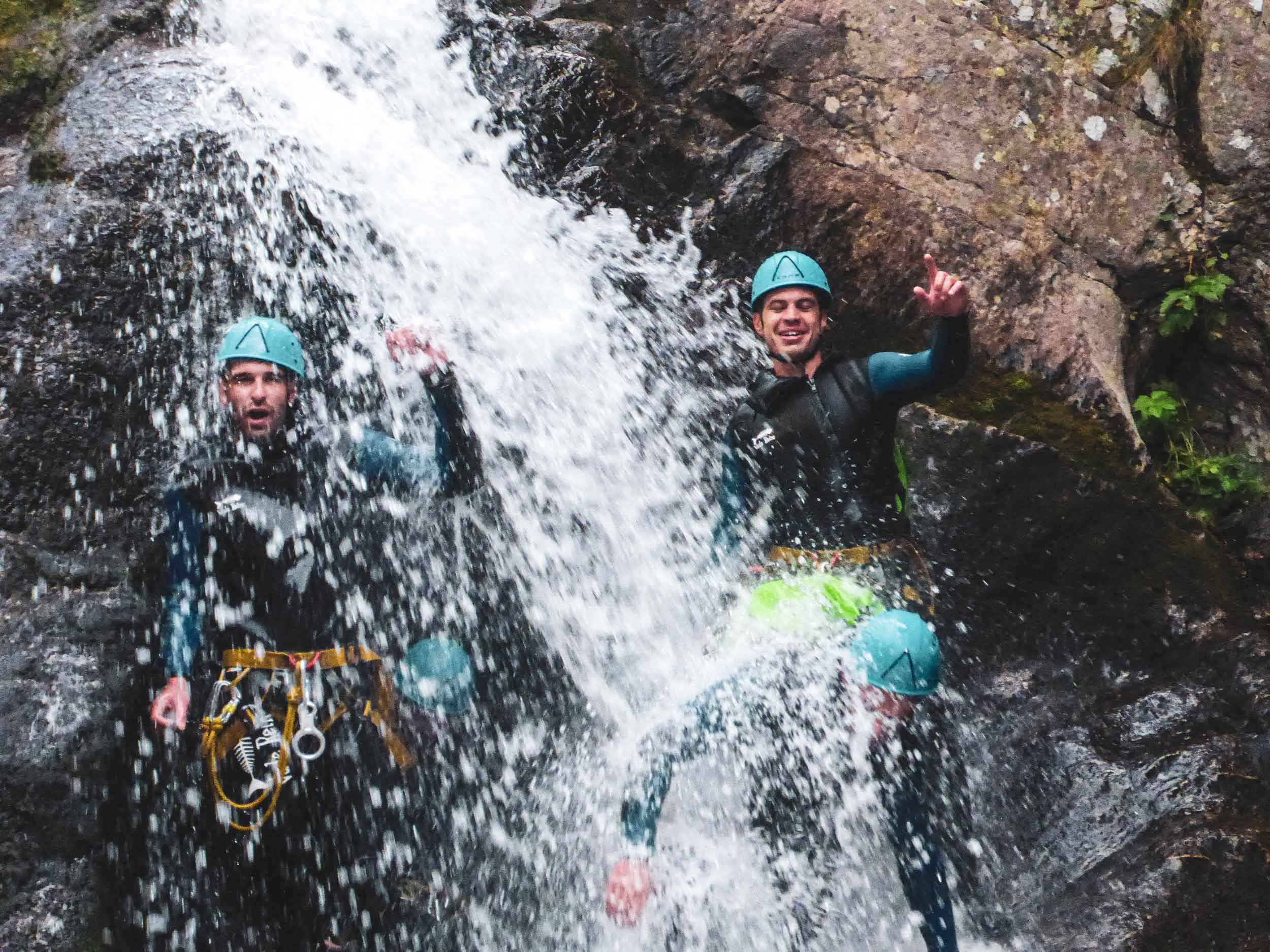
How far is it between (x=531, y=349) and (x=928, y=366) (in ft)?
8.28

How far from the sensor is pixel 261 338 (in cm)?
440

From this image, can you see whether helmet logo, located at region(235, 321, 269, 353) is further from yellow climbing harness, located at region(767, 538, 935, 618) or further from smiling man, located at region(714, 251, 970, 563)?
yellow climbing harness, located at region(767, 538, 935, 618)

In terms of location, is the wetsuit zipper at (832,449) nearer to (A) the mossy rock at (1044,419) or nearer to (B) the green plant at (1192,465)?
(A) the mossy rock at (1044,419)

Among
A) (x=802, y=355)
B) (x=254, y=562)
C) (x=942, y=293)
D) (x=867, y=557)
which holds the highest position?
(x=942, y=293)

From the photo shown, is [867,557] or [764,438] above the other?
[764,438]

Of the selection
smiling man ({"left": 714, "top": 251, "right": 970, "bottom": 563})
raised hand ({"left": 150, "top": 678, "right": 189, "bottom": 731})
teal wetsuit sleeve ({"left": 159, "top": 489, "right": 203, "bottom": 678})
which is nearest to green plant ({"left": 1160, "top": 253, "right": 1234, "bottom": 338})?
smiling man ({"left": 714, "top": 251, "right": 970, "bottom": 563})

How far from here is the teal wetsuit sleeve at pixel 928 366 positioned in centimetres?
368

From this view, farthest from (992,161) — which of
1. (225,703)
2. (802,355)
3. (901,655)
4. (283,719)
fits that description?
(225,703)

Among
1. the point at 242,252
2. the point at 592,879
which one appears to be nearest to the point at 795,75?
the point at 242,252

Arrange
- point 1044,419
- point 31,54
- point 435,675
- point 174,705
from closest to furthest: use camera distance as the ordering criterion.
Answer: point 174,705 → point 435,675 → point 1044,419 → point 31,54

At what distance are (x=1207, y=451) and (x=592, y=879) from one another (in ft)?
13.0

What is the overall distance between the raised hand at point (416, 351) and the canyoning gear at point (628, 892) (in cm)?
215

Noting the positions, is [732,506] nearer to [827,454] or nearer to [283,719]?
[827,454]

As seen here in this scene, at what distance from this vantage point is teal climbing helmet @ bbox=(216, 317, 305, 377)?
437cm
